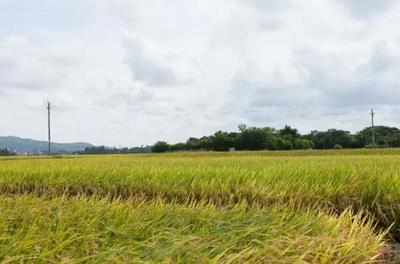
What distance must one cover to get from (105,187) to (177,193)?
1.70 meters

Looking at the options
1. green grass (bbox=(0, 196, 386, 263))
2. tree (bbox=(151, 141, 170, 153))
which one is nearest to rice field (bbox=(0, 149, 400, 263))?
green grass (bbox=(0, 196, 386, 263))

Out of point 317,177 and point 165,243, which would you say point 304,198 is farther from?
point 165,243

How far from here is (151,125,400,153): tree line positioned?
61781 millimetres

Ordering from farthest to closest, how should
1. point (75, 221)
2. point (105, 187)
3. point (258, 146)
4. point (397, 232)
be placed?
point (258, 146)
point (105, 187)
point (397, 232)
point (75, 221)

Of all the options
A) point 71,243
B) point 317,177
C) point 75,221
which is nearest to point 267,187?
point 317,177

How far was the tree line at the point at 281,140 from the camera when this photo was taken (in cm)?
6178

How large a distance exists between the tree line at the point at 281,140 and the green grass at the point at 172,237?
54.5 meters

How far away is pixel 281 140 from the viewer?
61906 millimetres

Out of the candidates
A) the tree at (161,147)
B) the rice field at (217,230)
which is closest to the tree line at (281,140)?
the tree at (161,147)

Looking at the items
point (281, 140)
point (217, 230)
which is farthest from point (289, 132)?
point (217, 230)

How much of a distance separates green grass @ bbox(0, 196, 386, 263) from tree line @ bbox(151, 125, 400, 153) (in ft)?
179

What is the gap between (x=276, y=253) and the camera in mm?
3273

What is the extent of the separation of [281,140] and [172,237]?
59494 mm

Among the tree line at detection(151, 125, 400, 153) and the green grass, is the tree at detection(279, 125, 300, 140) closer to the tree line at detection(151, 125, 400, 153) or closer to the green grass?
the tree line at detection(151, 125, 400, 153)
